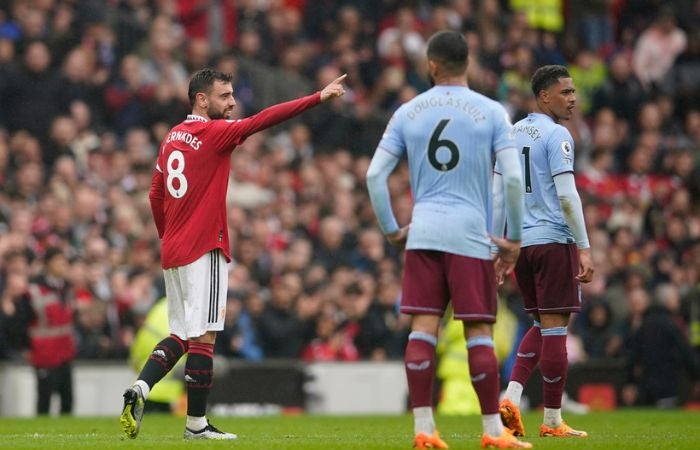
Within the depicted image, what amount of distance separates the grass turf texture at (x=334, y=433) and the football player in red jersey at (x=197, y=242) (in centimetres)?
48

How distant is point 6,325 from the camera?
55.5ft

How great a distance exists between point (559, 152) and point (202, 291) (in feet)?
8.91

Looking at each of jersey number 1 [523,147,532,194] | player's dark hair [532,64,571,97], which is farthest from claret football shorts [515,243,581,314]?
player's dark hair [532,64,571,97]

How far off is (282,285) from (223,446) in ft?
32.4

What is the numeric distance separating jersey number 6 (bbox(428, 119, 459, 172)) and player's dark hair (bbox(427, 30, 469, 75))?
1.15 ft

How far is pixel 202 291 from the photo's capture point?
10.3 meters

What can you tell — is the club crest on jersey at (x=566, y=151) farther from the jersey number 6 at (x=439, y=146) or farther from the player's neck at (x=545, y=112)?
the jersey number 6 at (x=439, y=146)

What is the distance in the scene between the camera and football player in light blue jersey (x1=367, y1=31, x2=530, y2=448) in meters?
8.71

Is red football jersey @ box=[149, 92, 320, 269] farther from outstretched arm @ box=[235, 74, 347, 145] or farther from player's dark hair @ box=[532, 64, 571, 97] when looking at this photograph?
player's dark hair @ box=[532, 64, 571, 97]

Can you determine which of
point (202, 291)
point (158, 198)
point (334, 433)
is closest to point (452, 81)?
point (202, 291)

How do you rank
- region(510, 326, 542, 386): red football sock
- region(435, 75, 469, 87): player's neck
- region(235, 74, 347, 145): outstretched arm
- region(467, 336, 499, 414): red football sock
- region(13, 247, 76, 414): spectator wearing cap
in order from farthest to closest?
region(13, 247, 76, 414): spectator wearing cap < region(510, 326, 542, 386): red football sock < region(235, 74, 347, 145): outstretched arm < region(435, 75, 469, 87): player's neck < region(467, 336, 499, 414): red football sock

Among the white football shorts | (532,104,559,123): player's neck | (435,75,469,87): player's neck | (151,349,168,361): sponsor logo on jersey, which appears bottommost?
(151,349,168,361): sponsor logo on jersey

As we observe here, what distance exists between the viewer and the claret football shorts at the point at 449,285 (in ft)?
28.7

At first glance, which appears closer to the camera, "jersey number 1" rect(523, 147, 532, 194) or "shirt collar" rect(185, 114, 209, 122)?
"shirt collar" rect(185, 114, 209, 122)
